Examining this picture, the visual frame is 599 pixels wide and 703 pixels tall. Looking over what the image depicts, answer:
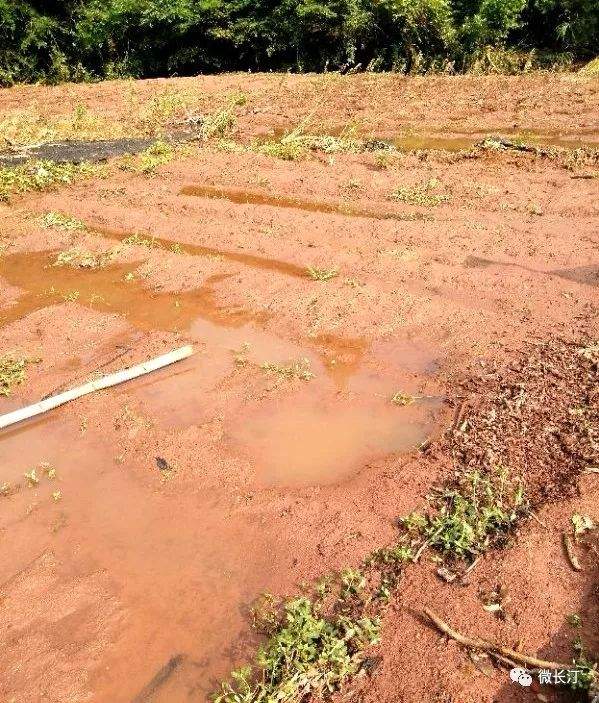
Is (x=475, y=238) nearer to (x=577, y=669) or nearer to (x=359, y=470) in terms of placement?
(x=359, y=470)

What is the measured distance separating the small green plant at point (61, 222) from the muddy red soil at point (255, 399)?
0.40ft

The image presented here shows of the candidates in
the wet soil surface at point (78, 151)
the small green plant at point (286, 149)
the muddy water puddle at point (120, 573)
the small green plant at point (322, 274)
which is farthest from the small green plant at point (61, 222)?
the muddy water puddle at point (120, 573)

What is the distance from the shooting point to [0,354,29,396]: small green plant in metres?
5.51

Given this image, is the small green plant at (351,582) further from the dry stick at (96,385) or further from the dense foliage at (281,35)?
the dense foliage at (281,35)

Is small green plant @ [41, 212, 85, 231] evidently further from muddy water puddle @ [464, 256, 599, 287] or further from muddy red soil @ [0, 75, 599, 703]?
muddy water puddle @ [464, 256, 599, 287]

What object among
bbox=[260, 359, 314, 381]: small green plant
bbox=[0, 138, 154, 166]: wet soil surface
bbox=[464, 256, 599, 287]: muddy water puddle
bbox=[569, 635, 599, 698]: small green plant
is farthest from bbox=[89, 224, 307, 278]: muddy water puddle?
bbox=[569, 635, 599, 698]: small green plant

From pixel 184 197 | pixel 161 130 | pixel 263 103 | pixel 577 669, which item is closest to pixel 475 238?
pixel 184 197

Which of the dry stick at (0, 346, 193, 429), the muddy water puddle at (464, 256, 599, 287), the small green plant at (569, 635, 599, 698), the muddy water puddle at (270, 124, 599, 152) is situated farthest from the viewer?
the muddy water puddle at (270, 124, 599, 152)

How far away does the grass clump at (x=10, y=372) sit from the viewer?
551 centimetres

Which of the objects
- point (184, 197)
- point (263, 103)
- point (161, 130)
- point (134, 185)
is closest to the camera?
point (184, 197)

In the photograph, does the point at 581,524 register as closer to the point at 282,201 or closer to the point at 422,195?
the point at 422,195

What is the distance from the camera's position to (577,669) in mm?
2801

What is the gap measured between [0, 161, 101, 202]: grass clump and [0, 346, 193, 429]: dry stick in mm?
6358

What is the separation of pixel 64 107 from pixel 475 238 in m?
13.0
